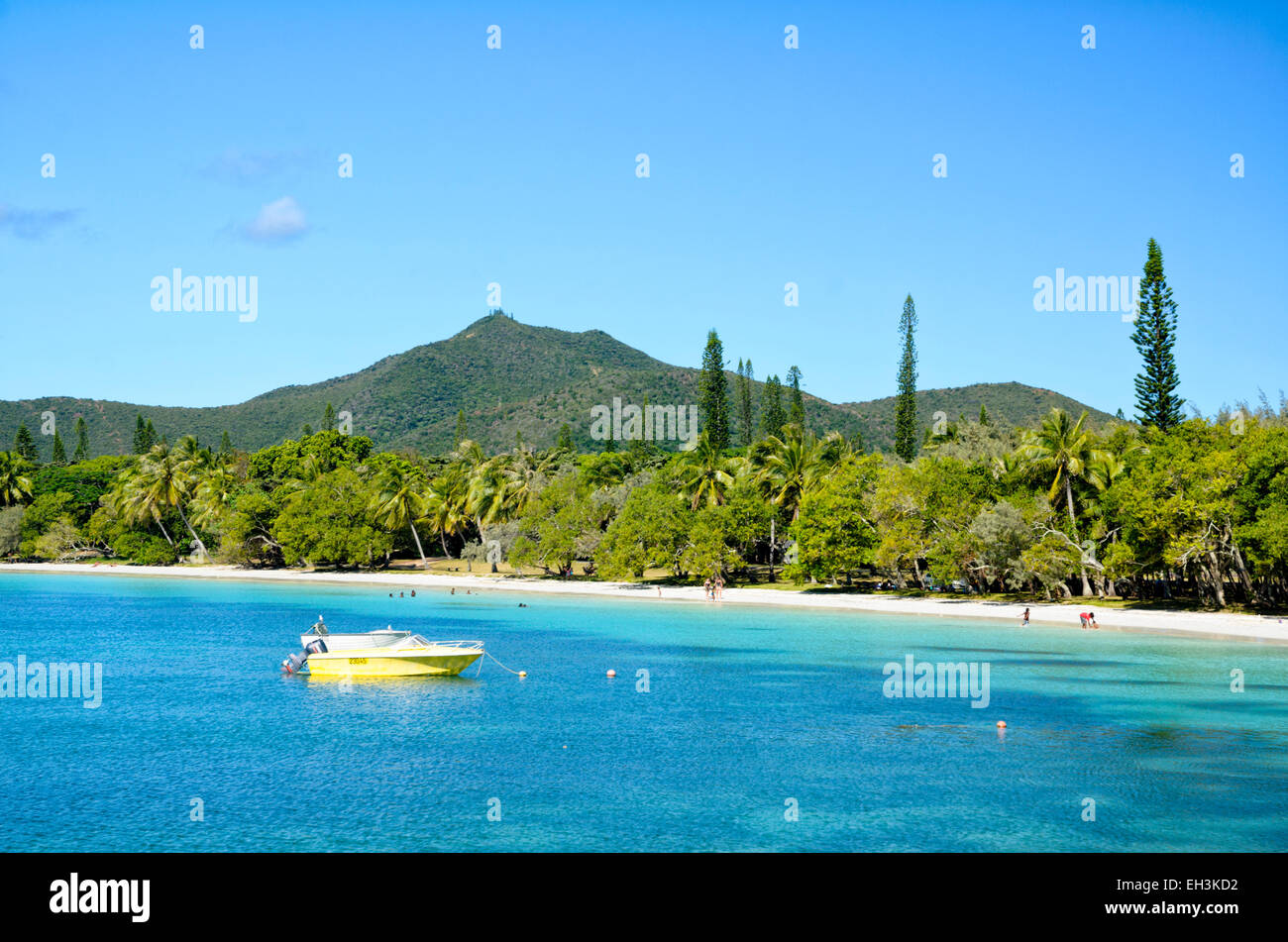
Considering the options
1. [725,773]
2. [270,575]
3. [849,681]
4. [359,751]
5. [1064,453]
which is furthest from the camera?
[270,575]

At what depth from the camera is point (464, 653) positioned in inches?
1260

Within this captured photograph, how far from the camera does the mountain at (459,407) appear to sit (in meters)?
158

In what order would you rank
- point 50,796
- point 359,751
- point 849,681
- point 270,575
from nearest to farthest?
point 50,796 → point 359,751 → point 849,681 → point 270,575

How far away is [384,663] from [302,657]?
287cm

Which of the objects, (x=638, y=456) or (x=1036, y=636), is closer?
(x=1036, y=636)

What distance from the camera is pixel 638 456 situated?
8244 centimetres

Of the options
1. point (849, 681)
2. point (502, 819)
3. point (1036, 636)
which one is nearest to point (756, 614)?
point (1036, 636)

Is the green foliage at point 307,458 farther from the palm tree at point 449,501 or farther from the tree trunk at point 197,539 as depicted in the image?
the palm tree at point 449,501

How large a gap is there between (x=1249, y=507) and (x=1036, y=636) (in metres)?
9.63

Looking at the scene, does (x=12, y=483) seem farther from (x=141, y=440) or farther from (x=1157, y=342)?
(x=1157, y=342)

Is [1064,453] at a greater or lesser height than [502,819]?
greater

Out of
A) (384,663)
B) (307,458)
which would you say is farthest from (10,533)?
(384,663)
